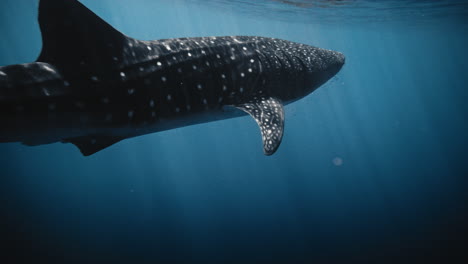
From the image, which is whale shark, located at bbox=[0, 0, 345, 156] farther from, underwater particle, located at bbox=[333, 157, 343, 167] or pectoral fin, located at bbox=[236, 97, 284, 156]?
underwater particle, located at bbox=[333, 157, 343, 167]

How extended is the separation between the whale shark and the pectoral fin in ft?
0.05

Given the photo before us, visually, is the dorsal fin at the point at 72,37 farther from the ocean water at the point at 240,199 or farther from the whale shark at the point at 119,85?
the ocean water at the point at 240,199

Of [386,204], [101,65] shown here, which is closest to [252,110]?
[101,65]

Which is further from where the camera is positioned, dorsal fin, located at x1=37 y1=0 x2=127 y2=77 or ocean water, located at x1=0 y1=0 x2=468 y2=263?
ocean water, located at x1=0 y1=0 x2=468 y2=263

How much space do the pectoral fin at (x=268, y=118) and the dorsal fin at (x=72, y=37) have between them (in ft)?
7.00

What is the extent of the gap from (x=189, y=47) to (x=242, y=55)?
0.96 m

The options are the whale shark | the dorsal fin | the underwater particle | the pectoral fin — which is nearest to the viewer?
the whale shark

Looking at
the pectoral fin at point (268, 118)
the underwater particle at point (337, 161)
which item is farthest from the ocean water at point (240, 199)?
the pectoral fin at point (268, 118)

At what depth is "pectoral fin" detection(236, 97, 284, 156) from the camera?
3.62 meters

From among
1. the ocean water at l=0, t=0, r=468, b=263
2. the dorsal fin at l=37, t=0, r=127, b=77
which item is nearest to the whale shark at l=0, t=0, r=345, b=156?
the dorsal fin at l=37, t=0, r=127, b=77

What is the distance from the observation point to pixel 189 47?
396cm

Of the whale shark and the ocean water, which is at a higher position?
the whale shark

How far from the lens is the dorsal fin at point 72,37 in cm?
291

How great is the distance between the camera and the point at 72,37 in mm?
2977
